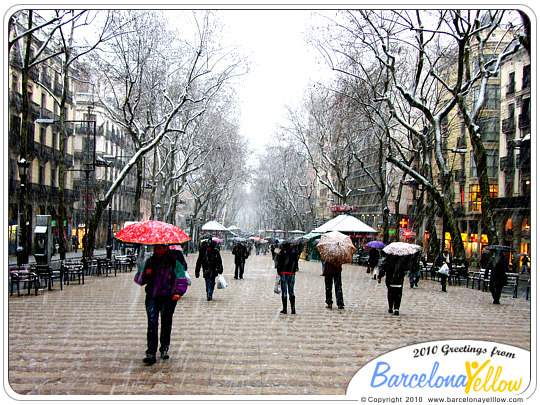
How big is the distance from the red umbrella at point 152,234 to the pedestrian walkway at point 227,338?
4.65 ft

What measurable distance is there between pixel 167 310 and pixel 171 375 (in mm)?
1037

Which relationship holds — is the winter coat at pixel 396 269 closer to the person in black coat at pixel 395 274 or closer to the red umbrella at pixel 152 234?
the person in black coat at pixel 395 274

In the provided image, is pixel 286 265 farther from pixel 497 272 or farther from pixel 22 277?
pixel 22 277

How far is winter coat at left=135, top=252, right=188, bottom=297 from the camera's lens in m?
7.01

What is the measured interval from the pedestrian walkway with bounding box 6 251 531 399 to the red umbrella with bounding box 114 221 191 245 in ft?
4.65

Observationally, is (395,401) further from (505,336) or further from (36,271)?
(36,271)

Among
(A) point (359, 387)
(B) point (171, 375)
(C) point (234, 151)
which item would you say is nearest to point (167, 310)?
(B) point (171, 375)

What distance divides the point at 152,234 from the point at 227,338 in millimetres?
2269

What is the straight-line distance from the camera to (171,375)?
20.5 feet

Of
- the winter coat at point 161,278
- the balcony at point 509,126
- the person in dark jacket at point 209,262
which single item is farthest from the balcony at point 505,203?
the winter coat at point 161,278

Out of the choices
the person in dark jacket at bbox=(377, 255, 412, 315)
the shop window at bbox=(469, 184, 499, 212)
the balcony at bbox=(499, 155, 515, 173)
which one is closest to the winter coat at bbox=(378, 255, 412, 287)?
the person in dark jacket at bbox=(377, 255, 412, 315)

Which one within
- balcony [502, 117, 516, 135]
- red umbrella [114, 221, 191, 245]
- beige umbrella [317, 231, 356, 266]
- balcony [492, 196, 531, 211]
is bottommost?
beige umbrella [317, 231, 356, 266]

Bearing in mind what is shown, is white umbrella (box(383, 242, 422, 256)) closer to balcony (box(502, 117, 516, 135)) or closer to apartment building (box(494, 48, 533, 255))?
apartment building (box(494, 48, 533, 255))

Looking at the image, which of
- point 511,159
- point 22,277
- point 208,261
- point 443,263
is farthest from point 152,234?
point 511,159
